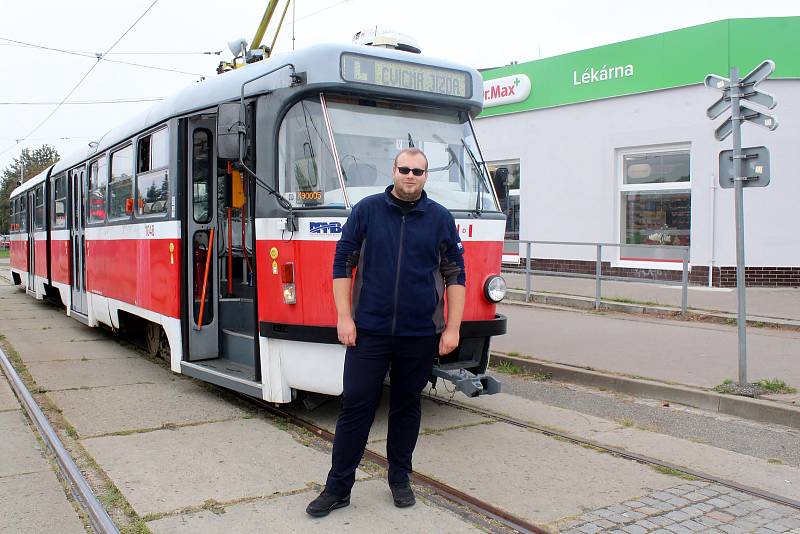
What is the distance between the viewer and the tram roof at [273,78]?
5930mm

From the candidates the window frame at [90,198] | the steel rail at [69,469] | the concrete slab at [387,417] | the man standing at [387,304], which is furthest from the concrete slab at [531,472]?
the window frame at [90,198]

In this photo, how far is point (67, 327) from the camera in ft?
42.3

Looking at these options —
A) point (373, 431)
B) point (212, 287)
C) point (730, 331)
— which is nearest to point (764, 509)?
point (373, 431)

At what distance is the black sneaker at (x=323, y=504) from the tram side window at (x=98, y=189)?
6.77 meters

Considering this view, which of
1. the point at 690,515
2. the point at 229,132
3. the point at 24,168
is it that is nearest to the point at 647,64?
the point at 229,132

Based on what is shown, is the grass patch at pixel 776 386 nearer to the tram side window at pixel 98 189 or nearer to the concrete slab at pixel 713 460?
the concrete slab at pixel 713 460

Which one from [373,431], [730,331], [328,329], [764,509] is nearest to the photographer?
[764,509]

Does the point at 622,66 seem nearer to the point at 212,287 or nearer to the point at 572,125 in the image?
the point at 572,125

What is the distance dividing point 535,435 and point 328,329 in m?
1.86

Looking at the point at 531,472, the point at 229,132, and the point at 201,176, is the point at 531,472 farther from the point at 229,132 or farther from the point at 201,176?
the point at 201,176

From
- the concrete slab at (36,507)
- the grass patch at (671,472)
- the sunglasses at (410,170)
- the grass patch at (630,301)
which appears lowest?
the grass patch at (671,472)

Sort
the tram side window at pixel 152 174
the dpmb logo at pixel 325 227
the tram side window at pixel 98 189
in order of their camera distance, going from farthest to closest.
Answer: the tram side window at pixel 98 189
the tram side window at pixel 152 174
the dpmb logo at pixel 325 227

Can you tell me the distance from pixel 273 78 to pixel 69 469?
10.5ft

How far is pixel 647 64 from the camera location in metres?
16.5
